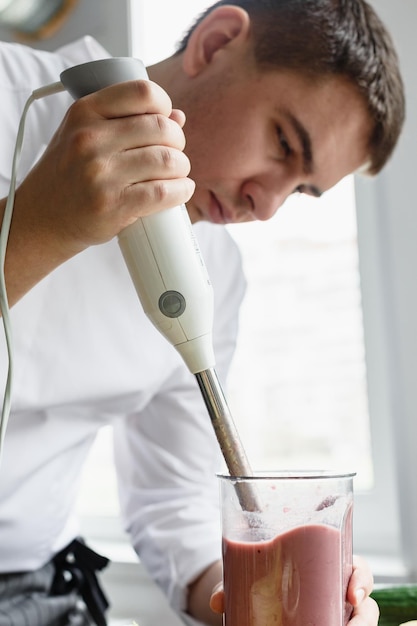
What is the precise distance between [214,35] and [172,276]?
1.62 feet

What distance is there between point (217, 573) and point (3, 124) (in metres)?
0.68

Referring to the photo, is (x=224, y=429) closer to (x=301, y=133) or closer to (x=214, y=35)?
(x=301, y=133)

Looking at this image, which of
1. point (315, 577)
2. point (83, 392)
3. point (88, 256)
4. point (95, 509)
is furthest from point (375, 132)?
point (95, 509)

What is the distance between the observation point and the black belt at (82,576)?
1107 mm

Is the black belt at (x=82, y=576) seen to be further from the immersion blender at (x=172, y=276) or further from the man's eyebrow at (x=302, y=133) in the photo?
the man's eyebrow at (x=302, y=133)

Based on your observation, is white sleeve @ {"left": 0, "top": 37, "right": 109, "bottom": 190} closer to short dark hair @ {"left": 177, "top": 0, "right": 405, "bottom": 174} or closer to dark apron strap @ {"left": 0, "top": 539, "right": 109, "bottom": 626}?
short dark hair @ {"left": 177, "top": 0, "right": 405, "bottom": 174}

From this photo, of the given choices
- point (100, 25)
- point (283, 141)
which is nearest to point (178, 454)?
point (283, 141)

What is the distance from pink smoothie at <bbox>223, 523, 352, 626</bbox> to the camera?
0.58 m

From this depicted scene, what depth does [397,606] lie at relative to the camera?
80 cm

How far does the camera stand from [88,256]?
3.50ft

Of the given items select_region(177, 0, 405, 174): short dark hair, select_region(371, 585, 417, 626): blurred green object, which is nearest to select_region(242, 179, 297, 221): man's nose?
select_region(177, 0, 405, 174): short dark hair

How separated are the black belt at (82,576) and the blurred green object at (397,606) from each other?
18.3 inches

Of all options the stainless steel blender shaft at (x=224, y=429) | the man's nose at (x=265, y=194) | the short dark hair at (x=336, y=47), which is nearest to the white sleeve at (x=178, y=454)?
the man's nose at (x=265, y=194)

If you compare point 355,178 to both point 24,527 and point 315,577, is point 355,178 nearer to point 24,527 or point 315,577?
point 24,527
